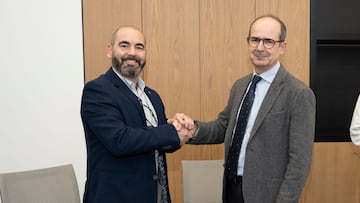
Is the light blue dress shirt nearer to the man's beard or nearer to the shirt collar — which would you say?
the shirt collar

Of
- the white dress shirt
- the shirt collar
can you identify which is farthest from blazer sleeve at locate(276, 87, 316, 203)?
the white dress shirt

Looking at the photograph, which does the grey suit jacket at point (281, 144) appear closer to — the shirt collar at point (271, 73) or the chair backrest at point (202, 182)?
the shirt collar at point (271, 73)

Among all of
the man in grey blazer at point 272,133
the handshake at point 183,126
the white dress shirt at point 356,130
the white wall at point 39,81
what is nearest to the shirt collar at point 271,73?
the man in grey blazer at point 272,133

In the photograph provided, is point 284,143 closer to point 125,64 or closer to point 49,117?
point 125,64

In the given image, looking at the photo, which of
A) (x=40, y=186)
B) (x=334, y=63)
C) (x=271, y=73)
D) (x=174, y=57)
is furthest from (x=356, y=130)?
(x=40, y=186)

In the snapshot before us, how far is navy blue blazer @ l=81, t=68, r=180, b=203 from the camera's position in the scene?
5.90 ft

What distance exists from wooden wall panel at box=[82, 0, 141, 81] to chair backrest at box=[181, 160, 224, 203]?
1426 millimetres

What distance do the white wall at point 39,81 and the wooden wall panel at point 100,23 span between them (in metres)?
0.07

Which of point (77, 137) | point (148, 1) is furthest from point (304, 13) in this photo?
point (77, 137)

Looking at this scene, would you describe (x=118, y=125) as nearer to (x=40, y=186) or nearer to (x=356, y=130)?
(x=40, y=186)

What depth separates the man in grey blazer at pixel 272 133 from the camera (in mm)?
1779

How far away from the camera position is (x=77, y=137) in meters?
3.48

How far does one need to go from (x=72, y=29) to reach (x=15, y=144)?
1.23m

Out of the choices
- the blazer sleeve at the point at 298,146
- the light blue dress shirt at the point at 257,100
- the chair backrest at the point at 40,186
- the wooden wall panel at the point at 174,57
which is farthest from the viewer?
the wooden wall panel at the point at 174,57
